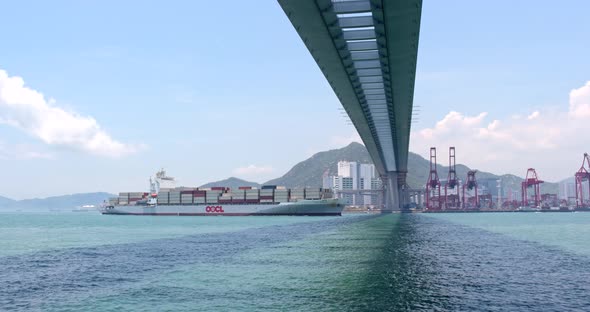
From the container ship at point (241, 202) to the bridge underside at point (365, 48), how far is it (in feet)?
256

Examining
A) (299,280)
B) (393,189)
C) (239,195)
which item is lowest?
(299,280)

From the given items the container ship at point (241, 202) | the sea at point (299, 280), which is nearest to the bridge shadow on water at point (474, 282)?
the sea at point (299, 280)

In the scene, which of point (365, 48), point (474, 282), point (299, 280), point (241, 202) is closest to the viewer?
point (474, 282)

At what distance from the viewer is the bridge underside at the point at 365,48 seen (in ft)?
78.9

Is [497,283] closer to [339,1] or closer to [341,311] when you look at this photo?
[341,311]

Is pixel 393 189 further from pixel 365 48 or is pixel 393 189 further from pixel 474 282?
pixel 474 282

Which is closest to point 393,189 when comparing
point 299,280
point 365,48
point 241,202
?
point 241,202

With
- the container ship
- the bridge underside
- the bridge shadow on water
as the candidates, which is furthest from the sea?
the container ship

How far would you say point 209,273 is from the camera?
26109 millimetres

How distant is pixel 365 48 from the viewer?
100 ft

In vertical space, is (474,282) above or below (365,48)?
below

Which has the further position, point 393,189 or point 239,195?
point 393,189

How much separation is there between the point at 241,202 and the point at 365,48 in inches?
4243

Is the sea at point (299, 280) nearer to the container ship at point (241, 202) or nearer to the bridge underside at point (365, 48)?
the bridge underside at point (365, 48)
